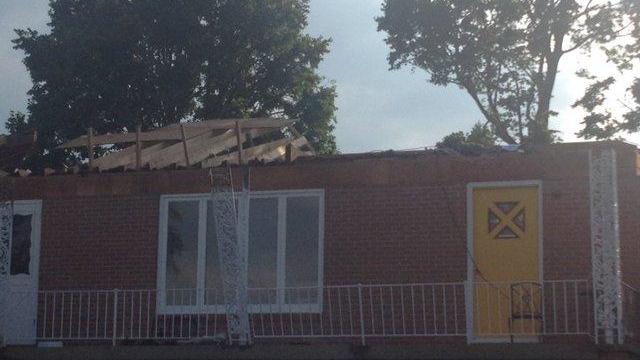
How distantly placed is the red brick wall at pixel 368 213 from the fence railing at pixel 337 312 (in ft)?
0.94

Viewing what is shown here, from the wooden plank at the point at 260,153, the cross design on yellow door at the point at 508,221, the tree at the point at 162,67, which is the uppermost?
the tree at the point at 162,67

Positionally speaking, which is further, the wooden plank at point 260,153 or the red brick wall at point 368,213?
the wooden plank at point 260,153

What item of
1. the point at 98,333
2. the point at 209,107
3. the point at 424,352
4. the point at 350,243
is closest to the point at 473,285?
the point at 424,352

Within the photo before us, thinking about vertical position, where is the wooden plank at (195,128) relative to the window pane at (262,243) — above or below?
above

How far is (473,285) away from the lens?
1200 centimetres

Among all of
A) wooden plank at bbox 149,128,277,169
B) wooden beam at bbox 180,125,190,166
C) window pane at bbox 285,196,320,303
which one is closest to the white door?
wooden plank at bbox 149,128,277,169

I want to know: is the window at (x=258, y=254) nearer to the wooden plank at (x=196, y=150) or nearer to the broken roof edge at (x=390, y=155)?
the broken roof edge at (x=390, y=155)

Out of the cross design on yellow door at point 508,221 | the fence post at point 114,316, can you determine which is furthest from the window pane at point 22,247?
the cross design on yellow door at point 508,221

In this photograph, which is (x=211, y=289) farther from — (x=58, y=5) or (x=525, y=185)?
(x=58, y=5)

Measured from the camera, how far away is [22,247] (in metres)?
14.7

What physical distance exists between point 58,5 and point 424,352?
20.3 m

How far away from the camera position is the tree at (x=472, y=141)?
43.3 ft

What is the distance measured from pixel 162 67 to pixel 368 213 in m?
16.1

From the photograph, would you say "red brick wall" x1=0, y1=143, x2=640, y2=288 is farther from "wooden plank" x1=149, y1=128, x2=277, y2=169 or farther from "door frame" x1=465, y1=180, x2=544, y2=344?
"wooden plank" x1=149, y1=128, x2=277, y2=169
